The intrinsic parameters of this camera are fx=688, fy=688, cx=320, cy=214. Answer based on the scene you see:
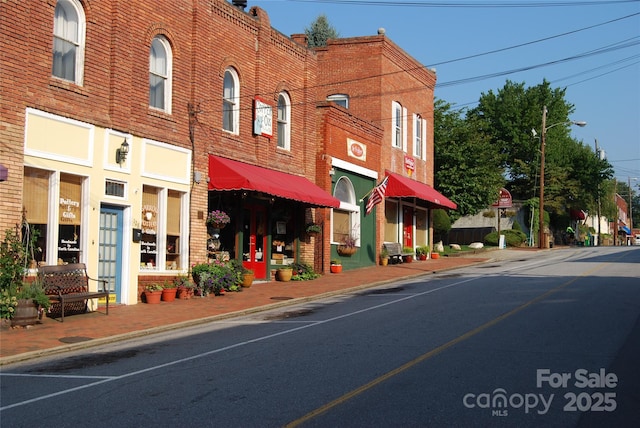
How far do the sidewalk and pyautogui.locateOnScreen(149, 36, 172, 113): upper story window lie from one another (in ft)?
16.5

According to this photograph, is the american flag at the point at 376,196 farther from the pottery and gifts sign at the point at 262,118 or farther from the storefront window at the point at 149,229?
the storefront window at the point at 149,229

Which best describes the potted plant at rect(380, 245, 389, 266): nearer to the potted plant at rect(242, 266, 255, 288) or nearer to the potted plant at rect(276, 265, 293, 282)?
the potted plant at rect(276, 265, 293, 282)

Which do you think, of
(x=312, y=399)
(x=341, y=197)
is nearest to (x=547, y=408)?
(x=312, y=399)

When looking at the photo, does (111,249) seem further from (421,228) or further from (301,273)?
(421,228)

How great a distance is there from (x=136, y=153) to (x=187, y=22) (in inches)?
164

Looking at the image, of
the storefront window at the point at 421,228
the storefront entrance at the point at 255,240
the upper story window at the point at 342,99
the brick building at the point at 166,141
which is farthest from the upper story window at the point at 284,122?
the storefront window at the point at 421,228

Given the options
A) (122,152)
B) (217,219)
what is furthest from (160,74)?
(217,219)

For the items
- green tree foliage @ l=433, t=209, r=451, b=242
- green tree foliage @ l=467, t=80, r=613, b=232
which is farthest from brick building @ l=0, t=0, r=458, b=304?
green tree foliage @ l=467, t=80, r=613, b=232

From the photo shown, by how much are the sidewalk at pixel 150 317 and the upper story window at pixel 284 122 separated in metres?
4.68

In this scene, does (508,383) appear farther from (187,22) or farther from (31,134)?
(187,22)

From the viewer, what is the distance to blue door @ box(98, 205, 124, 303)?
15.6m

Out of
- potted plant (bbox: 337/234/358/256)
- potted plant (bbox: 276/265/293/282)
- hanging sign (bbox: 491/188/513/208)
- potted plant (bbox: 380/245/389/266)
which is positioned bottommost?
potted plant (bbox: 276/265/293/282)

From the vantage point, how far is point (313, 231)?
2372 cm

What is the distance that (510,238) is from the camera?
4606 centimetres
